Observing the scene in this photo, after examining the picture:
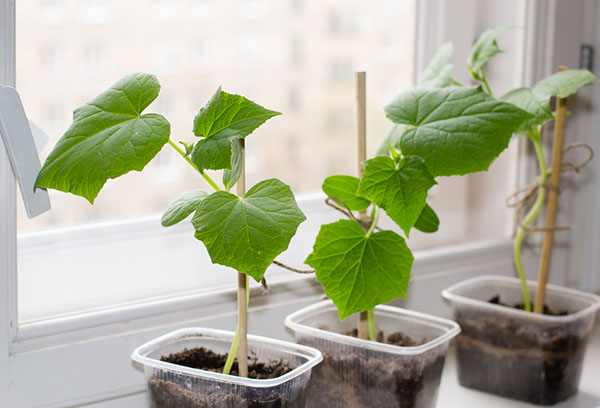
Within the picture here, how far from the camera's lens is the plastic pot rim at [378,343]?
2.34 ft

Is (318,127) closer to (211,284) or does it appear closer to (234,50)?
(234,50)

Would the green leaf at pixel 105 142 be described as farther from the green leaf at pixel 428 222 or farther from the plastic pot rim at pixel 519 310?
the plastic pot rim at pixel 519 310

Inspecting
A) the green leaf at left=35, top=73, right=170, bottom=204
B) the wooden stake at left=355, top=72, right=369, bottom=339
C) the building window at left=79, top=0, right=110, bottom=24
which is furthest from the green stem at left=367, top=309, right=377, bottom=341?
the building window at left=79, top=0, right=110, bottom=24

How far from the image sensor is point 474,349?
0.90 metres

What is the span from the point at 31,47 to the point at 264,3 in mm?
357

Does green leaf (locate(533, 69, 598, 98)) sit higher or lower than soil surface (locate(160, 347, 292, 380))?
higher

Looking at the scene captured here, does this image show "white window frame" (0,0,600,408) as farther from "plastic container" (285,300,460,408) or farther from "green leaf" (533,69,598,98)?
"green leaf" (533,69,598,98)

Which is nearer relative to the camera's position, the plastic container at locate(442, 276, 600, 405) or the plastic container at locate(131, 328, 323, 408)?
the plastic container at locate(131, 328, 323, 408)

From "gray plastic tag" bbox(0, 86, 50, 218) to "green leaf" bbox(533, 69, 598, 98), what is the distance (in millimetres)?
552

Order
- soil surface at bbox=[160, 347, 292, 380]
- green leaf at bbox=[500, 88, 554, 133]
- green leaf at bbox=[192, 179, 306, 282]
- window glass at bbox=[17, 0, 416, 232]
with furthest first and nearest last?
1. window glass at bbox=[17, 0, 416, 232]
2. green leaf at bbox=[500, 88, 554, 133]
3. soil surface at bbox=[160, 347, 292, 380]
4. green leaf at bbox=[192, 179, 306, 282]

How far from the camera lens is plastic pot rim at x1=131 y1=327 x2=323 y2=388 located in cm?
62

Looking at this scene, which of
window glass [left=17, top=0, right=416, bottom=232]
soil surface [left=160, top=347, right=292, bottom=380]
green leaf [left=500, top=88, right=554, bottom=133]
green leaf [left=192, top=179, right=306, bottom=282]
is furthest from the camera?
window glass [left=17, top=0, right=416, bottom=232]

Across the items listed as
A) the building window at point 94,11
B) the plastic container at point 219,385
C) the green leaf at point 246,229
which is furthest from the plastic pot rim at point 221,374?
the building window at point 94,11

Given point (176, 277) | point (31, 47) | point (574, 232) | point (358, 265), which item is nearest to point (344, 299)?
point (358, 265)
